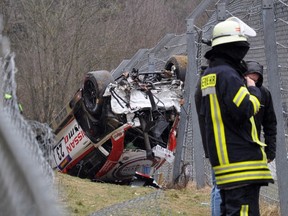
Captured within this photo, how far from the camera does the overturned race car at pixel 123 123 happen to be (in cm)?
855

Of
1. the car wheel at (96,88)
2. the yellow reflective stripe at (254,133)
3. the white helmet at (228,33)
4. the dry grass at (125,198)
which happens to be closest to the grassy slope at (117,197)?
the dry grass at (125,198)

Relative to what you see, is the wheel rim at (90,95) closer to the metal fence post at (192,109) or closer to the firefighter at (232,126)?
the metal fence post at (192,109)

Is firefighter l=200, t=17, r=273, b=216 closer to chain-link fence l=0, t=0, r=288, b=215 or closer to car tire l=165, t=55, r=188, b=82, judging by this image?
chain-link fence l=0, t=0, r=288, b=215

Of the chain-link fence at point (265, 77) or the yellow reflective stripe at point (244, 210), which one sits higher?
the chain-link fence at point (265, 77)

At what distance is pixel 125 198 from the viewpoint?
764 cm

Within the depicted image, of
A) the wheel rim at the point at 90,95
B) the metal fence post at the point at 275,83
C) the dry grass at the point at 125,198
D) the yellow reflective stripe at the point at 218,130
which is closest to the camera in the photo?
the yellow reflective stripe at the point at 218,130

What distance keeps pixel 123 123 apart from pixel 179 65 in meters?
1.42

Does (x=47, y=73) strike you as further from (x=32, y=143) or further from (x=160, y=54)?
(x=32, y=143)

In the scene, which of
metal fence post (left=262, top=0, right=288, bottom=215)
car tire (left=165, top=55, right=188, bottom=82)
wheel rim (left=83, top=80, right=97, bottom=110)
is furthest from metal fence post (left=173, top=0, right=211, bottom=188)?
metal fence post (left=262, top=0, right=288, bottom=215)

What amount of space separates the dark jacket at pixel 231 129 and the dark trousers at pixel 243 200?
0.07 m

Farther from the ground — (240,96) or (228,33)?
→ (228,33)

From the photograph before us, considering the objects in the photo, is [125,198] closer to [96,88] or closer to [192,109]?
[192,109]

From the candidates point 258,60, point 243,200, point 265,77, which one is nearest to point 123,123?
point 258,60

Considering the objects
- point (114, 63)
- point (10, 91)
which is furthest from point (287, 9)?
point (114, 63)
